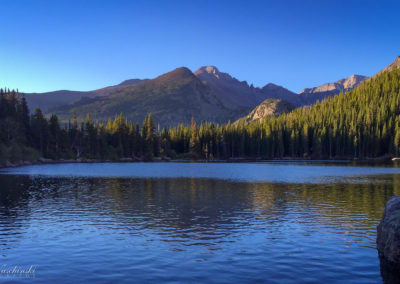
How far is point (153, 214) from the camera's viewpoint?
35.1 m

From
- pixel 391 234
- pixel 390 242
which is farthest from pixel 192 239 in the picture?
pixel 391 234

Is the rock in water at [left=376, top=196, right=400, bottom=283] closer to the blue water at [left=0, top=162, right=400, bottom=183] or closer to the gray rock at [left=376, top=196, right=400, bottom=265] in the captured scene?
the gray rock at [left=376, top=196, right=400, bottom=265]

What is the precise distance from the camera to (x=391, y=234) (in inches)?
765

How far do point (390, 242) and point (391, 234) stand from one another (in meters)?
0.50

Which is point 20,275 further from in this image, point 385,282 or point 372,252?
point 372,252

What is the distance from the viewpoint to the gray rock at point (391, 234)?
19.2 m

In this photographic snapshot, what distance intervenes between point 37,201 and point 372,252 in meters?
38.4

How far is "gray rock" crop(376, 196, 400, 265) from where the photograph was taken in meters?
19.2

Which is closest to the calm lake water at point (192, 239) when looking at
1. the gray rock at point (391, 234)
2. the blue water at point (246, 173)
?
the gray rock at point (391, 234)

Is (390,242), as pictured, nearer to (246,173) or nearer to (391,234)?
(391,234)

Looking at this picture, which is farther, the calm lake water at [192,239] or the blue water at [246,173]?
the blue water at [246,173]

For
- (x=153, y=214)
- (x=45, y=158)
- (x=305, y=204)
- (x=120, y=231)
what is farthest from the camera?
(x=45, y=158)

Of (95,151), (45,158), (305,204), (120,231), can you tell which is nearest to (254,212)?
(305,204)

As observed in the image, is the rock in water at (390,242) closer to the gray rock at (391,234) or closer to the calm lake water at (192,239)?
the gray rock at (391,234)
